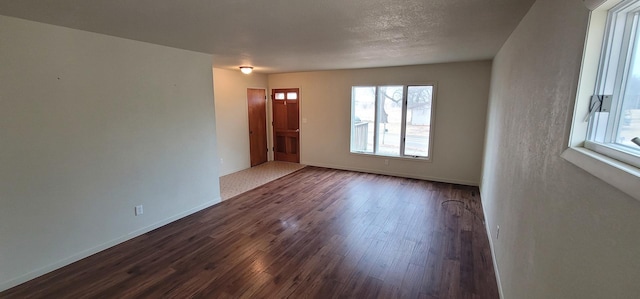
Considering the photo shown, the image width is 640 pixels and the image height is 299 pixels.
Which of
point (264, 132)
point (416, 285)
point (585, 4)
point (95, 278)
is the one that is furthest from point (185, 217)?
point (585, 4)

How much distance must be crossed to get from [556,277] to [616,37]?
977 millimetres

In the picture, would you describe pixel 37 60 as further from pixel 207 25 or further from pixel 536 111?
pixel 536 111

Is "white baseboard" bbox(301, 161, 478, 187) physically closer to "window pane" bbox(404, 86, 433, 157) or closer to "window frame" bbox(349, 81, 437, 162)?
"window frame" bbox(349, 81, 437, 162)

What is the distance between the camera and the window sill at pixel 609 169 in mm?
716

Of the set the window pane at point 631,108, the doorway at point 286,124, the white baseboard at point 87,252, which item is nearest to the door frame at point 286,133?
the doorway at point 286,124

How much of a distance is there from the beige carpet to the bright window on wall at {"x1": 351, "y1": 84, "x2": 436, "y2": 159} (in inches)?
68.6

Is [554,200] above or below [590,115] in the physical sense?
below

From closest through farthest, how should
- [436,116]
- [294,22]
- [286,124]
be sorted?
1. [294,22]
2. [436,116]
3. [286,124]

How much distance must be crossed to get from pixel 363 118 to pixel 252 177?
2.80m

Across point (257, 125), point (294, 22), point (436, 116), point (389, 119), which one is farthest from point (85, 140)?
point (436, 116)

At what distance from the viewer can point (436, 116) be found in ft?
17.8

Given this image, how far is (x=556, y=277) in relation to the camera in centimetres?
120

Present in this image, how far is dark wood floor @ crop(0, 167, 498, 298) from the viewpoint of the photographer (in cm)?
241

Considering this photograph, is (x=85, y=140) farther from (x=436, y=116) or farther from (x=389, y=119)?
(x=436, y=116)
